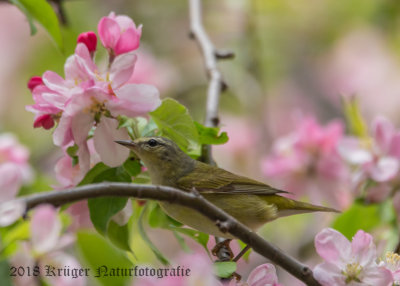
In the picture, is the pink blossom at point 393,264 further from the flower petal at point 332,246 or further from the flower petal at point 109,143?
the flower petal at point 109,143

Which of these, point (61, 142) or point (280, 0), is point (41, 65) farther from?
point (61, 142)

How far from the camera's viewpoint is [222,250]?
2447 mm

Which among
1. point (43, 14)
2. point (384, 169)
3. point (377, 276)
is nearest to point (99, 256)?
point (377, 276)

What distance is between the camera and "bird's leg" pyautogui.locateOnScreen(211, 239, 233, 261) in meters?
2.40

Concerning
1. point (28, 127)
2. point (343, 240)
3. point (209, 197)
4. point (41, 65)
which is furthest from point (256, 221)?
point (28, 127)

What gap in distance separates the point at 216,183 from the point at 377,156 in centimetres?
108

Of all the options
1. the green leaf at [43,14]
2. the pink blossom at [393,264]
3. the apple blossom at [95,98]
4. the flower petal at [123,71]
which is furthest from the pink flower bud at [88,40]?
the pink blossom at [393,264]

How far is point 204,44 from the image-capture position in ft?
11.3

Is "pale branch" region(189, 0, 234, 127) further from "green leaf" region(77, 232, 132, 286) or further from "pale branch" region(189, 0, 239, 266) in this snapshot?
"green leaf" region(77, 232, 132, 286)

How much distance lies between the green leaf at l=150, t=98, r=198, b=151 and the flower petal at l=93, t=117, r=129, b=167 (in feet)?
0.57

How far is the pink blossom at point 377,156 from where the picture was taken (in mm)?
3156

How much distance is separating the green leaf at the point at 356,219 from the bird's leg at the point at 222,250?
0.66 metres

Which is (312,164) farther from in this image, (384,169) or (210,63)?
(210,63)

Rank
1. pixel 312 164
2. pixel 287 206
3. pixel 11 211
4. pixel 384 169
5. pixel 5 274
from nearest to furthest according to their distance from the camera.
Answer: pixel 11 211
pixel 5 274
pixel 287 206
pixel 384 169
pixel 312 164
